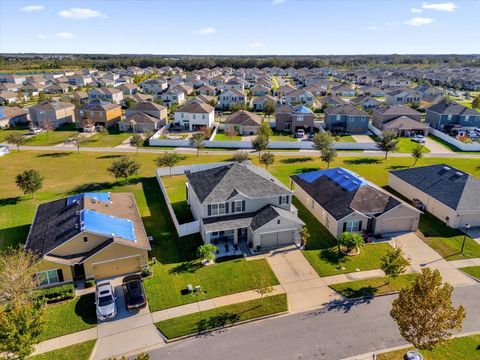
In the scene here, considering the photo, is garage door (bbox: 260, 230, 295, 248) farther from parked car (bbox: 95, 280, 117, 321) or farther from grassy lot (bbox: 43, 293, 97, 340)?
grassy lot (bbox: 43, 293, 97, 340)

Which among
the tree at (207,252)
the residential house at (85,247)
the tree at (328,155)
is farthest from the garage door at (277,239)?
the tree at (328,155)

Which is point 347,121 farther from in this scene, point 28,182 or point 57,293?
point 57,293

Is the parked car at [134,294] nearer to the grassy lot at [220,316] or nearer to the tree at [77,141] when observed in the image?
the grassy lot at [220,316]

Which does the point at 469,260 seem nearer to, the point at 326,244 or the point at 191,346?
the point at 326,244

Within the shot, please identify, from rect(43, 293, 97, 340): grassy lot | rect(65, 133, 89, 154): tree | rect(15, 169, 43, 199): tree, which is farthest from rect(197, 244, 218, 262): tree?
rect(65, 133, 89, 154): tree

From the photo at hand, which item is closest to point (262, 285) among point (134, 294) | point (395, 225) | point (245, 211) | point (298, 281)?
point (298, 281)

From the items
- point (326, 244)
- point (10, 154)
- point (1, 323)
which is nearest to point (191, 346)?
point (1, 323)
